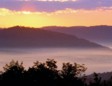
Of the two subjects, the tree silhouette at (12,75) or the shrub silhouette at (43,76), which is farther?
the tree silhouette at (12,75)

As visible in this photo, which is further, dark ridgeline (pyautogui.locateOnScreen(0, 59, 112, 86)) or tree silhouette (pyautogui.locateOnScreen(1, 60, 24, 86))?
tree silhouette (pyautogui.locateOnScreen(1, 60, 24, 86))

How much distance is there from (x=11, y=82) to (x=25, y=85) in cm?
118

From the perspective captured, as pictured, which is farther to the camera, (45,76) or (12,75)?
(12,75)

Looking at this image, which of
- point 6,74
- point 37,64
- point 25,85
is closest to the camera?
point 25,85

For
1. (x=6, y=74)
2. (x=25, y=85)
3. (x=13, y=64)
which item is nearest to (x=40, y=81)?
(x=25, y=85)

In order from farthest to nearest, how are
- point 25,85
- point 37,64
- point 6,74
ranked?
point 37,64, point 6,74, point 25,85

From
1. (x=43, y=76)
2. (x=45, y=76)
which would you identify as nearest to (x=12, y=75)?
(x=43, y=76)

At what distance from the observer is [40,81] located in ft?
103

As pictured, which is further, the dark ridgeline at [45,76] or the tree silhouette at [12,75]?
the tree silhouette at [12,75]

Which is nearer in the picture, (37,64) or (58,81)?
(58,81)

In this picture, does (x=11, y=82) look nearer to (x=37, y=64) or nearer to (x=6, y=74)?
(x=6, y=74)

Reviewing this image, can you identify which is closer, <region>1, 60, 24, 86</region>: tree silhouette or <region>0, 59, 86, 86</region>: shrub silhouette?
<region>0, 59, 86, 86</region>: shrub silhouette

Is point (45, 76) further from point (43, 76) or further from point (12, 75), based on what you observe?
point (12, 75)

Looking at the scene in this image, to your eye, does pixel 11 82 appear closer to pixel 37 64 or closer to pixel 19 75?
pixel 19 75
